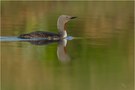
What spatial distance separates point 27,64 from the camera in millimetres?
10555

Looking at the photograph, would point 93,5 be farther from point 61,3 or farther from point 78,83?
point 78,83

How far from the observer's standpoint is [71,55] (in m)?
11.9

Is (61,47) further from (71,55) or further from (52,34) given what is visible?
(52,34)

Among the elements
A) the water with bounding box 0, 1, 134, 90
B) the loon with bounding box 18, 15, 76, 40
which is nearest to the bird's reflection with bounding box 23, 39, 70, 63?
the water with bounding box 0, 1, 134, 90

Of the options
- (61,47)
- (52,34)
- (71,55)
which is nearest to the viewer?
(71,55)

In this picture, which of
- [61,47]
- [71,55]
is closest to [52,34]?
[61,47]

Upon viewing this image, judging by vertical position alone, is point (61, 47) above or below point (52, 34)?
below

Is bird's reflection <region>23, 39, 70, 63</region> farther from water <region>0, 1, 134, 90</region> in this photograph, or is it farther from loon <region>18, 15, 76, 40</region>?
loon <region>18, 15, 76, 40</region>

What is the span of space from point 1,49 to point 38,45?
1.09 metres

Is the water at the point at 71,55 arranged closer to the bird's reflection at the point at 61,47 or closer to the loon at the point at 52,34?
the bird's reflection at the point at 61,47

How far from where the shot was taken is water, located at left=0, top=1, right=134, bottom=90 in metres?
9.24

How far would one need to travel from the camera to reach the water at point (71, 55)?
924 centimetres

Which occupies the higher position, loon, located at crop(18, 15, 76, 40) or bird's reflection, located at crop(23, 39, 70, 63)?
loon, located at crop(18, 15, 76, 40)

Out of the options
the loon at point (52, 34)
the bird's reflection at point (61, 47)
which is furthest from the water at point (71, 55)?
the loon at point (52, 34)
